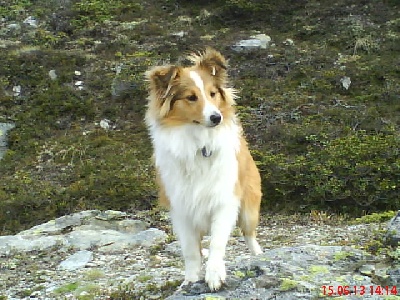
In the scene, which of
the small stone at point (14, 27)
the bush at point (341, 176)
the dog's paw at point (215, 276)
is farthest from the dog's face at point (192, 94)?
the small stone at point (14, 27)

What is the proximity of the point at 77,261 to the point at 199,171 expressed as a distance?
269 cm

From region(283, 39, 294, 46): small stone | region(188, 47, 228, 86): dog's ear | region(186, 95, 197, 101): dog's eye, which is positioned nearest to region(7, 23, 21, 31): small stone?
region(283, 39, 294, 46): small stone

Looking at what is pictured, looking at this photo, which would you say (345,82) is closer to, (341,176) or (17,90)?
(341,176)

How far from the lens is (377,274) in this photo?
3.90 meters

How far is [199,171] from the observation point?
4.92 meters

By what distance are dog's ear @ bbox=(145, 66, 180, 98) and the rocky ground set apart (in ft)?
5.51

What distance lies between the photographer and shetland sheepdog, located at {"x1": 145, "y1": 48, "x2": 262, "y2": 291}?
4867mm

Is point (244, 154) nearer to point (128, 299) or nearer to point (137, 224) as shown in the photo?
point (128, 299)

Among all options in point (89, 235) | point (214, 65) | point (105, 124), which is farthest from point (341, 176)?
point (105, 124)

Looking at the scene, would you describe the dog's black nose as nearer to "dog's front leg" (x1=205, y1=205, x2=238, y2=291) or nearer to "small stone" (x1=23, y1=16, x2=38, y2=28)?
"dog's front leg" (x1=205, y1=205, x2=238, y2=291)

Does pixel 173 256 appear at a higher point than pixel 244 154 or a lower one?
lower

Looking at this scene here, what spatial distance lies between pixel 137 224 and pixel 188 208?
11.6 ft

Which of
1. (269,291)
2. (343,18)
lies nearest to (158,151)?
(269,291)
